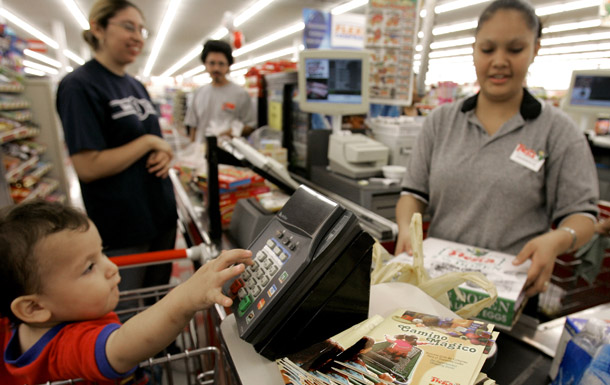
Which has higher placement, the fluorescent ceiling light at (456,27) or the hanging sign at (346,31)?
the fluorescent ceiling light at (456,27)

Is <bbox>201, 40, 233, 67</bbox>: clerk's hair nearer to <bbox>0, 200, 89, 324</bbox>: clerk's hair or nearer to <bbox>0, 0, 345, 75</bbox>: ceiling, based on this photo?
<bbox>0, 200, 89, 324</bbox>: clerk's hair

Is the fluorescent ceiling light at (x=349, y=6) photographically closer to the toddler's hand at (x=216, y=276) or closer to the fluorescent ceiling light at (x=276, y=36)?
the fluorescent ceiling light at (x=276, y=36)

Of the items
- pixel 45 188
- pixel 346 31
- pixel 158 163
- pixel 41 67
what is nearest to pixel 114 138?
pixel 158 163

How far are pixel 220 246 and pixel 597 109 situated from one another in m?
4.60

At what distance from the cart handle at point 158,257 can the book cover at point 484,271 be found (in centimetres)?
68

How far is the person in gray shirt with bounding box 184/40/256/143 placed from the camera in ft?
10.9

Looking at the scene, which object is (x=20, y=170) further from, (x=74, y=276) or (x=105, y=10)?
(x=74, y=276)

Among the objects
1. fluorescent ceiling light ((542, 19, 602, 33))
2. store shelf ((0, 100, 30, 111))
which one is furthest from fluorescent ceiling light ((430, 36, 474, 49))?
store shelf ((0, 100, 30, 111))

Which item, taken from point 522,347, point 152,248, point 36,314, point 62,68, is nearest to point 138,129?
point 152,248

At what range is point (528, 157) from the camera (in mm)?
1263

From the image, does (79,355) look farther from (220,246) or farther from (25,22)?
(25,22)

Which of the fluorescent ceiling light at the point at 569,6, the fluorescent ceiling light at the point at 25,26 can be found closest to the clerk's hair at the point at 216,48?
the fluorescent ceiling light at the point at 569,6

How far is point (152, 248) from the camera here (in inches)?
76.8

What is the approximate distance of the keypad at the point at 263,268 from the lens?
1.98 ft
